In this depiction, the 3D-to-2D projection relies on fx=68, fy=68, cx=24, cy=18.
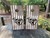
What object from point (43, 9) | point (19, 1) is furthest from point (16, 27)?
point (43, 9)

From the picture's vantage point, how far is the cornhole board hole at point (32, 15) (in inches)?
35.0

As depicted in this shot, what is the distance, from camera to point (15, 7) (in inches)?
34.8

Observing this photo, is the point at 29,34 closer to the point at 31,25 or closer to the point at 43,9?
the point at 31,25

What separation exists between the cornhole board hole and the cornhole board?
0.27 ft

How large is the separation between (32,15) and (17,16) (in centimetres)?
21

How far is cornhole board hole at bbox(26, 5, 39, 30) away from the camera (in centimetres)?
89

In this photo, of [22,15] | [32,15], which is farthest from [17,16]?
[32,15]

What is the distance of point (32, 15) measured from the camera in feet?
3.03

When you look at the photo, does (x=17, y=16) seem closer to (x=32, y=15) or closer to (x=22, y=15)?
(x=22, y=15)

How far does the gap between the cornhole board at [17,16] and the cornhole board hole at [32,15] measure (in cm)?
8

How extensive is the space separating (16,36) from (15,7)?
38 cm

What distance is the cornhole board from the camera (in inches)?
34.9

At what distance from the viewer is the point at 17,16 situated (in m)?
0.92

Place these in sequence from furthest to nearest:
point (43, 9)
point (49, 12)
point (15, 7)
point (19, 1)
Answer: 1. point (43, 9)
2. point (49, 12)
3. point (19, 1)
4. point (15, 7)
